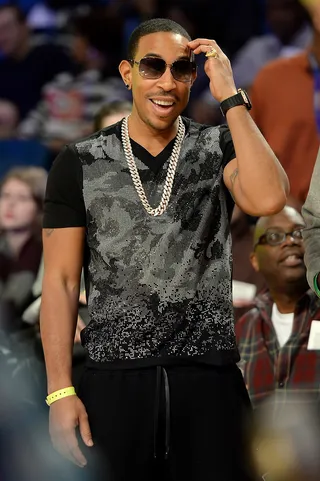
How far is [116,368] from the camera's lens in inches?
125

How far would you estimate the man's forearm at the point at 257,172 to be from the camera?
305 centimetres

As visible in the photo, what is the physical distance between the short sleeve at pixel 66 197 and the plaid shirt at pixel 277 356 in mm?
1362

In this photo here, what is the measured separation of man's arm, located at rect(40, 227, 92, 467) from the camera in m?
3.13

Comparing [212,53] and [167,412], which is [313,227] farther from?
[167,412]

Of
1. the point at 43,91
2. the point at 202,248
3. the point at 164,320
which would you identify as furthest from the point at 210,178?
the point at 43,91

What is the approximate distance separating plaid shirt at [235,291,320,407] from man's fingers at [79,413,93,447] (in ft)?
4.24

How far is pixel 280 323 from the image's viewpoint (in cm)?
443

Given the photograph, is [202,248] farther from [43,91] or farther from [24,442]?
[43,91]

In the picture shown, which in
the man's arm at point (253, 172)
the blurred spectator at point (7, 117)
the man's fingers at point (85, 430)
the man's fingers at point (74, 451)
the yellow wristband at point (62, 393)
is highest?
the blurred spectator at point (7, 117)

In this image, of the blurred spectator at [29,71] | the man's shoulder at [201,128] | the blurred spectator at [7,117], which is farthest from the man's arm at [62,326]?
the blurred spectator at [29,71]

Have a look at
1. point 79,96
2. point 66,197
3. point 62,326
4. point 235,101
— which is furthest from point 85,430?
point 79,96

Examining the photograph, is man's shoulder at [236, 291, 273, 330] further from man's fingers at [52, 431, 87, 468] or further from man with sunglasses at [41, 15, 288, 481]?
man's fingers at [52, 431, 87, 468]

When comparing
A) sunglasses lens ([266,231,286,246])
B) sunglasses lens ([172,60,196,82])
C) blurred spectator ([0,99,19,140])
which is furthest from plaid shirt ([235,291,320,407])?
blurred spectator ([0,99,19,140])

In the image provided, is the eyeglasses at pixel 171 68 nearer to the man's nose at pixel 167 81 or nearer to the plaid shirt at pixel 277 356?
the man's nose at pixel 167 81
